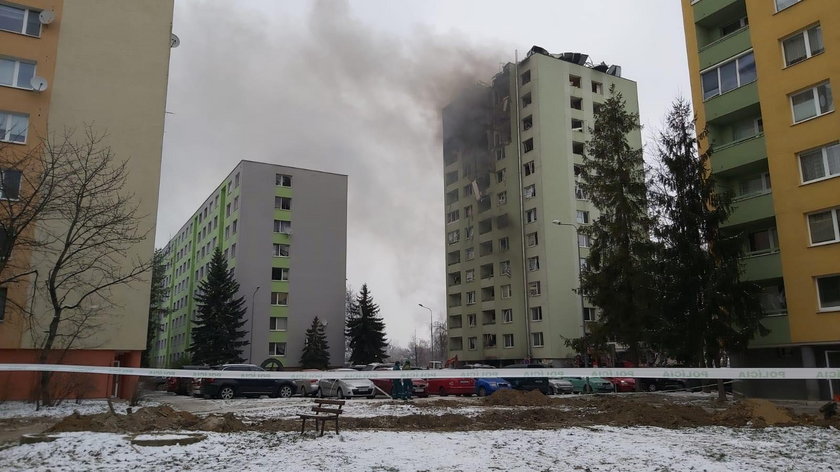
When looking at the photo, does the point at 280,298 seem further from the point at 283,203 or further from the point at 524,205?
the point at 524,205

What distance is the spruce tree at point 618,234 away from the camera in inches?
1126

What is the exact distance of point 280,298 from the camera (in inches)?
2208

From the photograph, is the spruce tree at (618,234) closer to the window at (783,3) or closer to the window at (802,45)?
the window at (802,45)

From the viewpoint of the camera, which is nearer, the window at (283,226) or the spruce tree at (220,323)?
the spruce tree at (220,323)

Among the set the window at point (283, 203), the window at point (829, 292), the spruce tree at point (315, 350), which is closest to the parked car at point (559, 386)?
the window at point (829, 292)

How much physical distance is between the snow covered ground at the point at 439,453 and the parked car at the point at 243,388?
16.1m

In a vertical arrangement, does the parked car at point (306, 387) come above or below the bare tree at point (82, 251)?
below

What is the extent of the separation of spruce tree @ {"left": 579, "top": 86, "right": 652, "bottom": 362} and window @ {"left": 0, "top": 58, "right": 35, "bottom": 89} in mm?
27025

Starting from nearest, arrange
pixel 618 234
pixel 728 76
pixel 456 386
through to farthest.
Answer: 1. pixel 728 76
2. pixel 456 386
3. pixel 618 234

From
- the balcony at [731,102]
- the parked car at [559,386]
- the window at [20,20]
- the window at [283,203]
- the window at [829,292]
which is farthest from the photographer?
the window at [283,203]

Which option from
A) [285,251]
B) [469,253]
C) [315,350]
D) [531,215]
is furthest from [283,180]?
[531,215]

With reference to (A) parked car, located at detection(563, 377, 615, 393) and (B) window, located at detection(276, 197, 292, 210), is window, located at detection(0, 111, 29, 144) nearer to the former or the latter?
(A) parked car, located at detection(563, 377, 615, 393)

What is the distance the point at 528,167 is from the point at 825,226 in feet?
109

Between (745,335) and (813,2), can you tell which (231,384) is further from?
(813,2)
